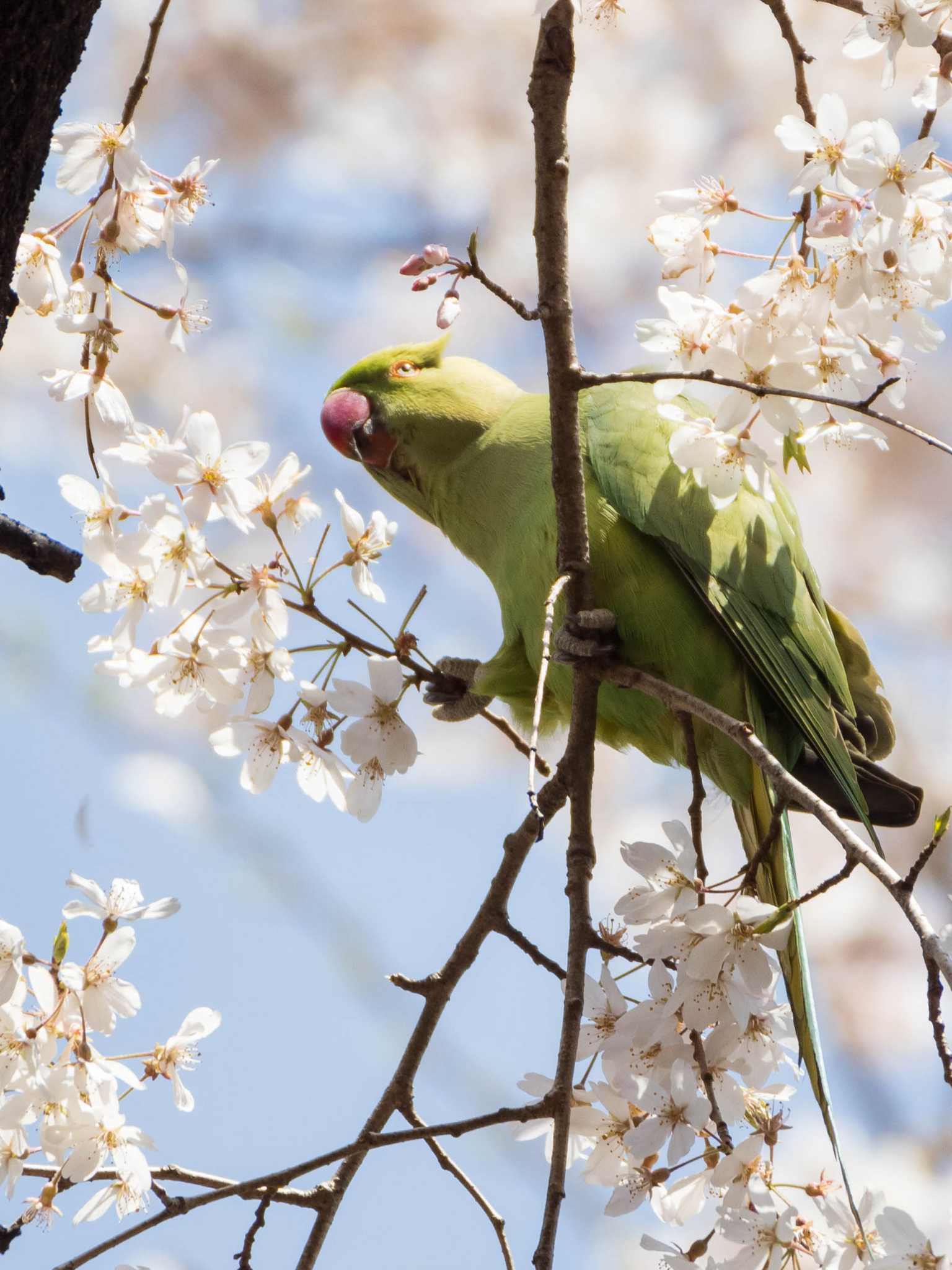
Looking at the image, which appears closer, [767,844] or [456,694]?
[767,844]

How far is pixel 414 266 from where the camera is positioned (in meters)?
1.55

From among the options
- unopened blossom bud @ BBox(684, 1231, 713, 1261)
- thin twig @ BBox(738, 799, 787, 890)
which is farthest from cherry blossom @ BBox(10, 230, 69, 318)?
unopened blossom bud @ BBox(684, 1231, 713, 1261)

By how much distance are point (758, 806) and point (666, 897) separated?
0.63 metres

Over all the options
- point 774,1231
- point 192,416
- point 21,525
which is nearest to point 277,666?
point 192,416

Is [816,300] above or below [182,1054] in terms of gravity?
above

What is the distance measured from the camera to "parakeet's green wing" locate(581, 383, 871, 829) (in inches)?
76.3

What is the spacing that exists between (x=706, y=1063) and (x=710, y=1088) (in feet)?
0.10

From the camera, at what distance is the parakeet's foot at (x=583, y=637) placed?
1825 mm

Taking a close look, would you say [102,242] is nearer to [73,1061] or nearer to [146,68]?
[146,68]

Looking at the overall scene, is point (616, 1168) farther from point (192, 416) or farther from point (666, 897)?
point (192, 416)

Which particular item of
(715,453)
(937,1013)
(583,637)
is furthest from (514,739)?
(937,1013)

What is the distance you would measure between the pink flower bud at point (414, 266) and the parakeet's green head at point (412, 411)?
0.82 meters

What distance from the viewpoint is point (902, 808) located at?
199 centimetres

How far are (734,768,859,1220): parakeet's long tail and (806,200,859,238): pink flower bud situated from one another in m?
0.73
